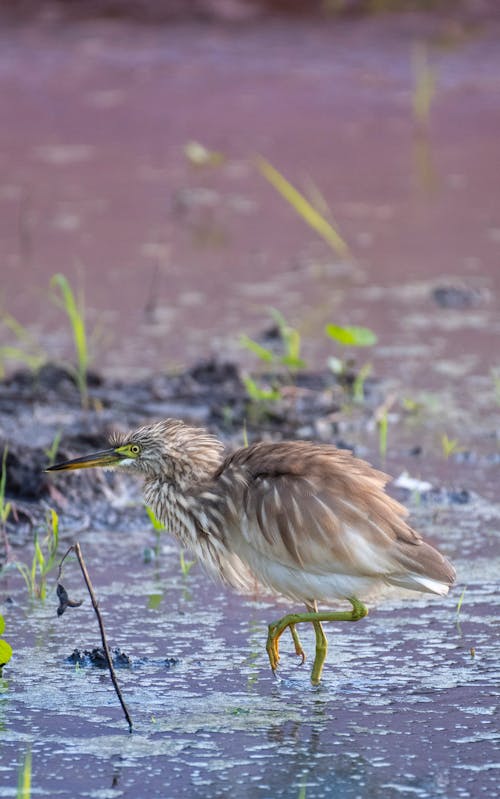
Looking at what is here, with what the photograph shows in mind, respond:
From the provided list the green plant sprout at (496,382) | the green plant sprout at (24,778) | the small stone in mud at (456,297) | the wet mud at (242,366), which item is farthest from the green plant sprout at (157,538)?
the small stone in mud at (456,297)

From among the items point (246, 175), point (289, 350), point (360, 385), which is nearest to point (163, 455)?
point (289, 350)

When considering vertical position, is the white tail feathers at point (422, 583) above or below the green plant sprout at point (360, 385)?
above

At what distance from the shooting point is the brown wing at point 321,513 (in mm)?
4688

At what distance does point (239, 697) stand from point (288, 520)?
51 centimetres

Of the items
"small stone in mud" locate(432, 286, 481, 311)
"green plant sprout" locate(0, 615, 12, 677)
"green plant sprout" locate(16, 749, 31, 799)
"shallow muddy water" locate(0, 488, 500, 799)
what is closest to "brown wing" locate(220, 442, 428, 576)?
"shallow muddy water" locate(0, 488, 500, 799)

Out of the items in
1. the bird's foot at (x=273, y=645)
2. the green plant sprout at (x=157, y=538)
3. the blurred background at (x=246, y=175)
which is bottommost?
the blurred background at (x=246, y=175)

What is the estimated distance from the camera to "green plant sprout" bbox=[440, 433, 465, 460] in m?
6.55

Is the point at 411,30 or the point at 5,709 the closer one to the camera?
the point at 5,709

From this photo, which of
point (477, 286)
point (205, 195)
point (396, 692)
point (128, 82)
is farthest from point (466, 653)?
point (128, 82)

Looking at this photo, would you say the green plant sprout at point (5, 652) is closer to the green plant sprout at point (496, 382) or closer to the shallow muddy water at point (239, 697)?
the shallow muddy water at point (239, 697)

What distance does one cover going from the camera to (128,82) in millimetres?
14586

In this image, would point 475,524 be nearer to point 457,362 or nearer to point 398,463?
point 398,463

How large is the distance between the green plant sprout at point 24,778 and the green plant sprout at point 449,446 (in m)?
2.74

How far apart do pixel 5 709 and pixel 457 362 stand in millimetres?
4072
